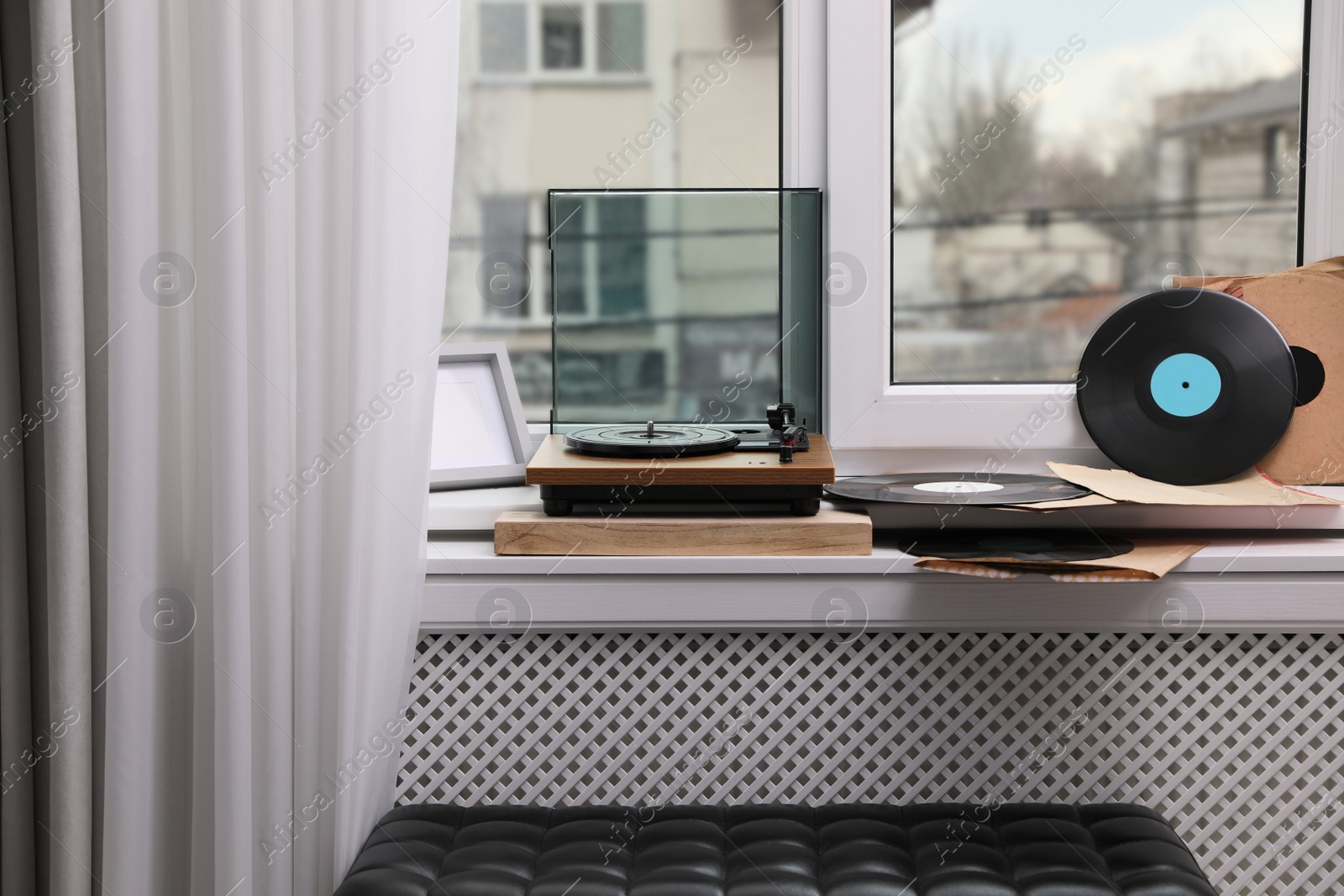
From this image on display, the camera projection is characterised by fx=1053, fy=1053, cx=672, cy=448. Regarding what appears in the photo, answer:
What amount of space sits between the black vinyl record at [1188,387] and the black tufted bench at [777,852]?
1.39 feet

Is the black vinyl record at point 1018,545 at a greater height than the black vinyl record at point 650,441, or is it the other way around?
the black vinyl record at point 650,441

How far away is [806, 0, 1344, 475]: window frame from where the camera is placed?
133 centimetres

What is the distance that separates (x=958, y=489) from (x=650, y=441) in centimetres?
35

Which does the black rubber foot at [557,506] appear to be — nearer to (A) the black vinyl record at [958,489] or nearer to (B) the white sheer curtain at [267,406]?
(B) the white sheer curtain at [267,406]

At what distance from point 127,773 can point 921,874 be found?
0.77 m

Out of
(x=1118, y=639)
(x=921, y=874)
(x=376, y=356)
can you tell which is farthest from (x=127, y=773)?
(x=1118, y=639)

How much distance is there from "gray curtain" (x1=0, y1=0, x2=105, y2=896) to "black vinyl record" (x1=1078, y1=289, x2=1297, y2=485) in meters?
1.13

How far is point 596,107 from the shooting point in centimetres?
142

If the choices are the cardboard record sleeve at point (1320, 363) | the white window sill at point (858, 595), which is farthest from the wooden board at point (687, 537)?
the cardboard record sleeve at point (1320, 363)

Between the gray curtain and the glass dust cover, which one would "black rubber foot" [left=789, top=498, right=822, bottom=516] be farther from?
the gray curtain

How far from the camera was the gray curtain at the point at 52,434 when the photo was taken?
1016mm

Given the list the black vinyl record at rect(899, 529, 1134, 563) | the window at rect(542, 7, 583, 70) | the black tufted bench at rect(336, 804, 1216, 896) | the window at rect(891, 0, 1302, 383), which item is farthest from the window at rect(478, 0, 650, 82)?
the black tufted bench at rect(336, 804, 1216, 896)

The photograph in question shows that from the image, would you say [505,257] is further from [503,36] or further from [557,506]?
[557,506]

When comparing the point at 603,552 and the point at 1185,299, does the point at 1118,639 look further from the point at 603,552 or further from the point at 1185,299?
the point at 603,552
